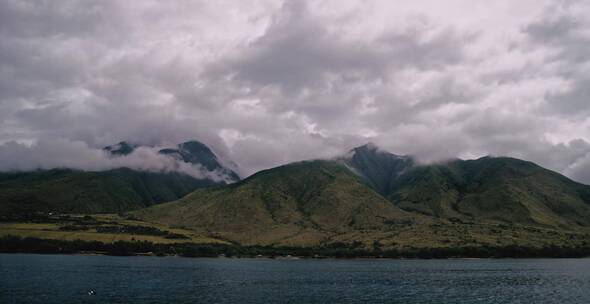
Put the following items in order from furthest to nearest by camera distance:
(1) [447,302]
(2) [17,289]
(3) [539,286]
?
(3) [539,286] < (2) [17,289] < (1) [447,302]

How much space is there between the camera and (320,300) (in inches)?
5394

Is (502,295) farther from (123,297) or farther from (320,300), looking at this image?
(123,297)

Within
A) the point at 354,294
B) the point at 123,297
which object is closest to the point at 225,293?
the point at 123,297

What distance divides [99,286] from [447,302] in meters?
106

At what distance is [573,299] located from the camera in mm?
135875

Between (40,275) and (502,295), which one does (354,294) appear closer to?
(502,295)

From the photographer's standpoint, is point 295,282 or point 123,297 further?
point 295,282

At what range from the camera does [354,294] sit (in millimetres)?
151500

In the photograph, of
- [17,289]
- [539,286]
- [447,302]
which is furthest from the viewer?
[539,286]

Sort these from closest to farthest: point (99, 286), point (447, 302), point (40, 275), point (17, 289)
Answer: point (447, 302), point (17, 289), point (99, 286), point (40, 275)

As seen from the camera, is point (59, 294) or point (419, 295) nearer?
point (59, 294)

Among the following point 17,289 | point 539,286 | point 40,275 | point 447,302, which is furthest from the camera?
point 40,275

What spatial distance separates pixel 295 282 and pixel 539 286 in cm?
8684

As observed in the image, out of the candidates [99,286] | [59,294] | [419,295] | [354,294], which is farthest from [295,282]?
[59,294]
